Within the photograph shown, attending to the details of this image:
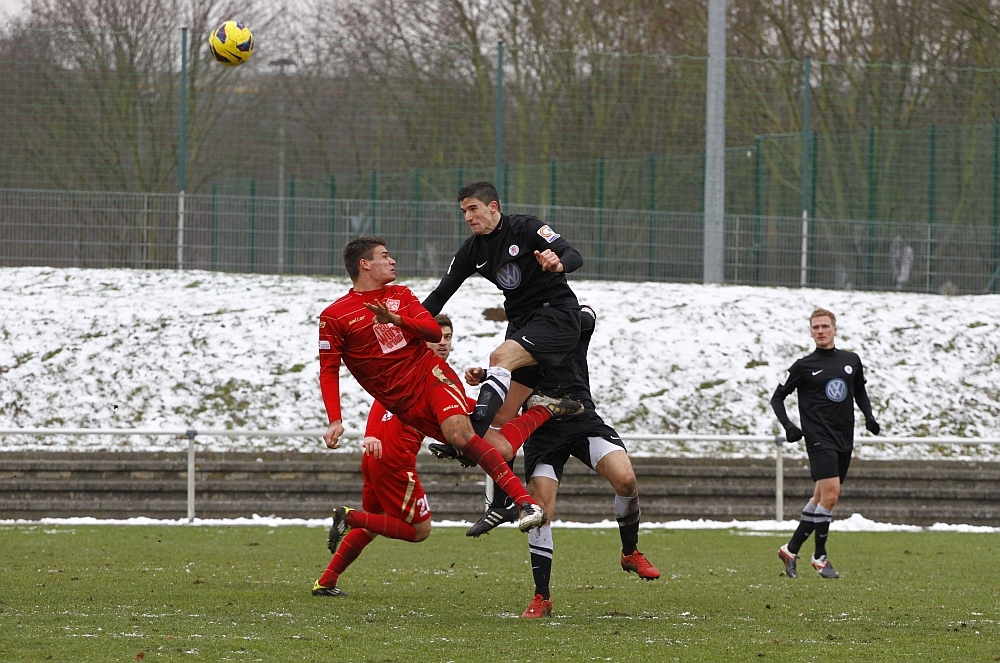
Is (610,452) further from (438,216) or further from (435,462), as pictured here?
(438,216)

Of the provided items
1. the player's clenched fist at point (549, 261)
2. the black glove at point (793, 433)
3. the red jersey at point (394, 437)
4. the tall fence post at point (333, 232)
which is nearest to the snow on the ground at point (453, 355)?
the tall fence post at point (333, 232)

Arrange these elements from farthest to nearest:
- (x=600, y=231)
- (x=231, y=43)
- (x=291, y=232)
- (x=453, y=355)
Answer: (x=600, y=231), (x=291, y=232), (x=453, y=355), (x=231, y=43)

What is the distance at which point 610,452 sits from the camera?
7730 millimetres

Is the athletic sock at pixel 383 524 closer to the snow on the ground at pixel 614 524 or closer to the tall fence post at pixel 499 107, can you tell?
the snow on the ground at pixel 614 524

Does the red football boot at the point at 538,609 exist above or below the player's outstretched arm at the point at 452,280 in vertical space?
below

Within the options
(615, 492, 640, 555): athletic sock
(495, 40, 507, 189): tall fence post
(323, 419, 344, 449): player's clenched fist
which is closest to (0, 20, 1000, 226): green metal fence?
(495, 40, 507, 189): tall fence post

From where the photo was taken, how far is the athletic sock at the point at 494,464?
7113mm

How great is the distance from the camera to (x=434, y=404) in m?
7.45

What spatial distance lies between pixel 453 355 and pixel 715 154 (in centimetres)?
534

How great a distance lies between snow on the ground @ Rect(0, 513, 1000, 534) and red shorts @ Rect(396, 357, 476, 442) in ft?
20.7

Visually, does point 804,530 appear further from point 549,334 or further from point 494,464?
point 494,464

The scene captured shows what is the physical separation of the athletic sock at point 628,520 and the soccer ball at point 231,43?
7069 mm

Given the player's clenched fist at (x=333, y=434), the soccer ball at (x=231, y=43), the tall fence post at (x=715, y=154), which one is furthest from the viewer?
the tall fence post at (x=715, y=154)

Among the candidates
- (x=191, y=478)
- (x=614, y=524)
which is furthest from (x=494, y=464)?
(x=614, y=524)
